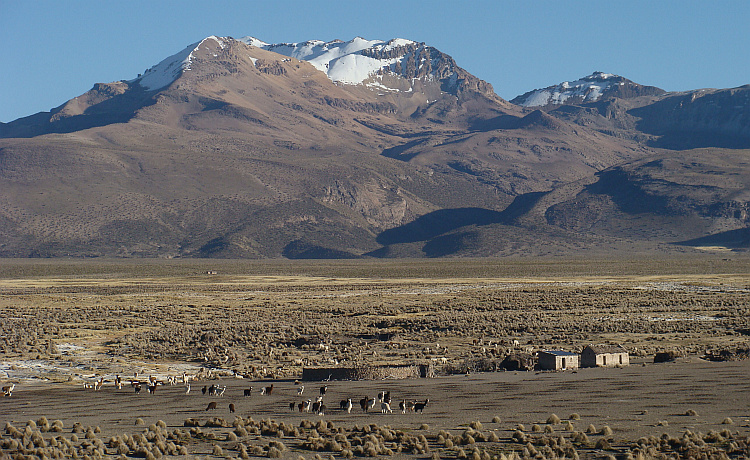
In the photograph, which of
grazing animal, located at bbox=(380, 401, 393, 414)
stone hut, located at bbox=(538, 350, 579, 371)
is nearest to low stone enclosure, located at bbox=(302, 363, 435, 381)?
stone hut, located at bbox=(538, 350, 579, 371)

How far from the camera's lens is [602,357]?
37312 mm

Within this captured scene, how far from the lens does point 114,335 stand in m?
55.8

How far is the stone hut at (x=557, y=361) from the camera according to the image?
3662 centimetres

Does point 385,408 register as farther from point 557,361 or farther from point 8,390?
point 8,390

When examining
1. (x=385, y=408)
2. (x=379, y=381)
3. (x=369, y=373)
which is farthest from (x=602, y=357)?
(x=385, y=408)

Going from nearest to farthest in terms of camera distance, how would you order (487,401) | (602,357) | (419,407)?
(419,407), (487,401), (602,357)

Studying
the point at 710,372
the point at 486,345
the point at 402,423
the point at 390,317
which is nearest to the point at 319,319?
the point at 390,317

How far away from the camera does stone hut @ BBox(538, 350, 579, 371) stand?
3662 cm

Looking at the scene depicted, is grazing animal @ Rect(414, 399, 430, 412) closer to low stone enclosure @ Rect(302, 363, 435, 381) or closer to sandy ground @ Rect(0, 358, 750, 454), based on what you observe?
sandy ground @ Rect(0, 358, 750, 454)

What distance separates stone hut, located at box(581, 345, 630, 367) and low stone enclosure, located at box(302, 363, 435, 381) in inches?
249

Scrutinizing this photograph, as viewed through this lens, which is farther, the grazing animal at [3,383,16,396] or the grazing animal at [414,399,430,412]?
the grazing animal at [3,383,16,396]

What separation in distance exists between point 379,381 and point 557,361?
7.19m

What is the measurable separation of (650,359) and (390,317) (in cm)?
2920

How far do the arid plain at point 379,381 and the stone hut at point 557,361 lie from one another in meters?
1.03
